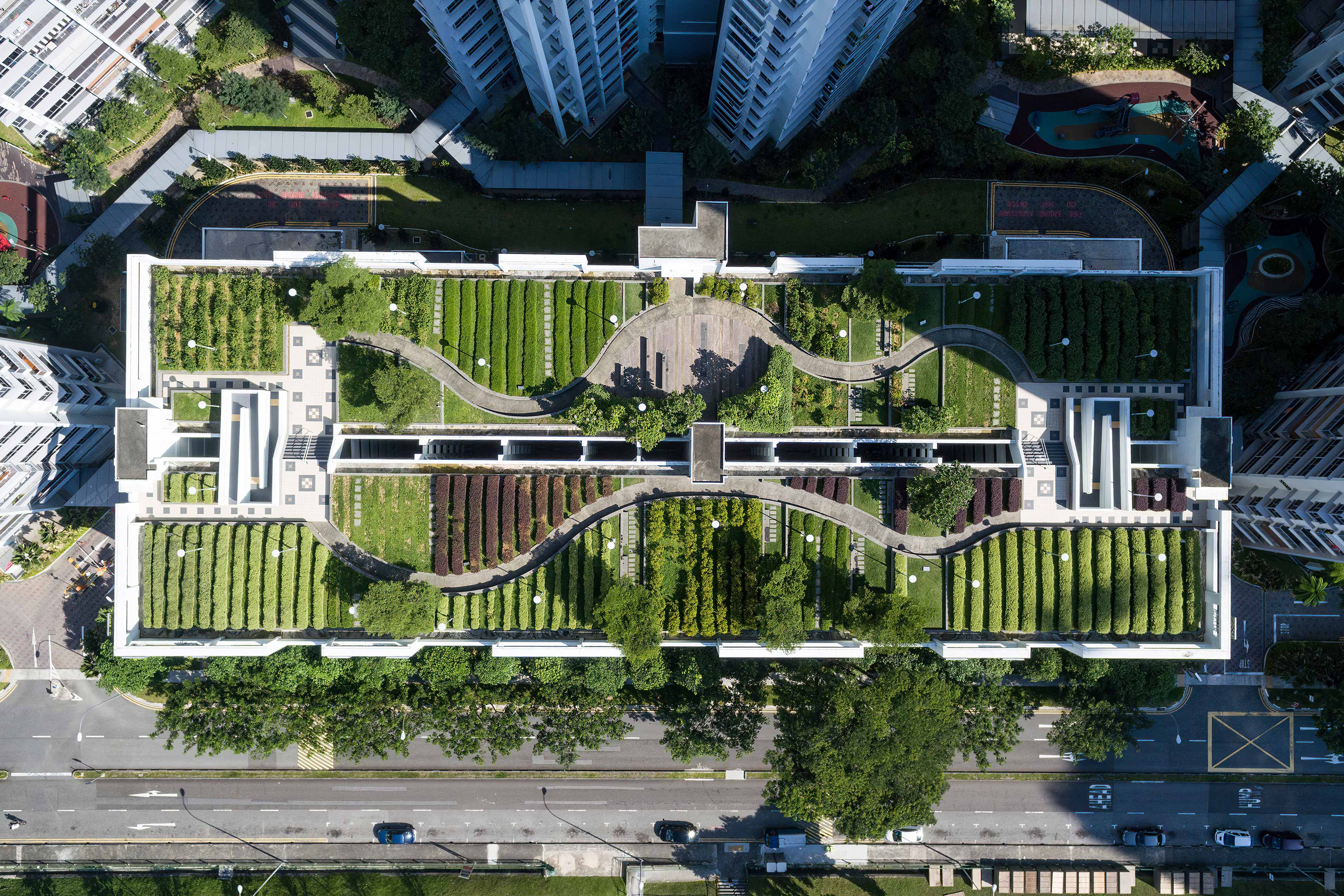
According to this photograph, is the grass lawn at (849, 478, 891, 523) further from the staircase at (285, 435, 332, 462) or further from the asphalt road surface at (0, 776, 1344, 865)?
the staircase at (285, 435, 332, 462)

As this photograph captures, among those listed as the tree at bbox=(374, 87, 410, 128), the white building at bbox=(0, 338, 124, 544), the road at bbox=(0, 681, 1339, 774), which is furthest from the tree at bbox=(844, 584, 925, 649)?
the white building at bbox=(0, 338, 124, 544)

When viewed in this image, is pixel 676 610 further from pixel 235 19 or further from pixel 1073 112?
pixel 235 19

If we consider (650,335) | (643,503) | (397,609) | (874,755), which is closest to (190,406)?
(397,609)

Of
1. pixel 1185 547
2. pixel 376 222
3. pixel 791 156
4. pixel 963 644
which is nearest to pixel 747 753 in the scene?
pixel 963 644

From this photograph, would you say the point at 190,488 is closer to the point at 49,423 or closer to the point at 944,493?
the point at 49,423

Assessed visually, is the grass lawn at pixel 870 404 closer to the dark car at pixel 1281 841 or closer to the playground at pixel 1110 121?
the playground at pixel 1110 121

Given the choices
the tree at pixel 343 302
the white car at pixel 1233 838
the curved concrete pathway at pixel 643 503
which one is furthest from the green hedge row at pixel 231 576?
the white car at pixel 1233 838
